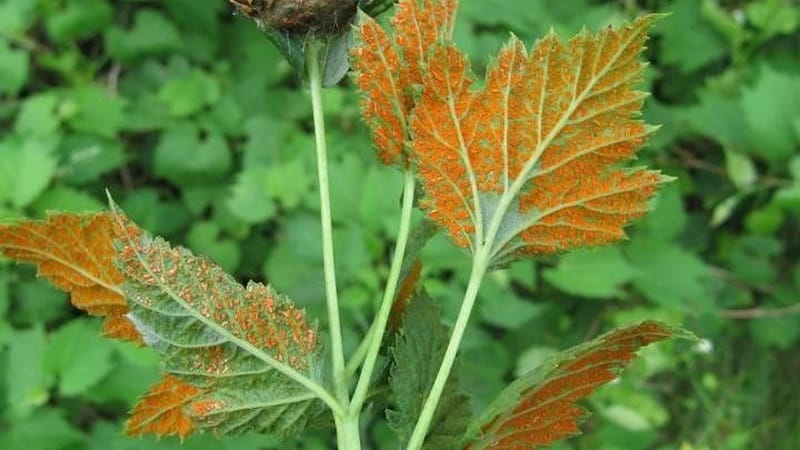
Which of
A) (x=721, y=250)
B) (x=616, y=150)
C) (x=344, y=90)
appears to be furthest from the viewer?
(x=721, y=250)

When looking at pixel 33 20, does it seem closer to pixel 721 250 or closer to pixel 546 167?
pixel 721 250

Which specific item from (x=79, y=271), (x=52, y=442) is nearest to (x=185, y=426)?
(x=79, y=271)

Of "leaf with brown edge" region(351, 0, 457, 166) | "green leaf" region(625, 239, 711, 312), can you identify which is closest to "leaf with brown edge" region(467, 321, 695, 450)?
"leaf with brown edge" region(351, 0, 457, 166)

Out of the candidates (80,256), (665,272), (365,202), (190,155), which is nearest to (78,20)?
(190,155)

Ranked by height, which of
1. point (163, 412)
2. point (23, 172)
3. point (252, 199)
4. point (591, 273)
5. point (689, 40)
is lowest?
point (163, 412)

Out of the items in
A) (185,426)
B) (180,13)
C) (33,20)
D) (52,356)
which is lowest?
(185,426)

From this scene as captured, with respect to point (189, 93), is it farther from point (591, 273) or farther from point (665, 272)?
point (665, 272)

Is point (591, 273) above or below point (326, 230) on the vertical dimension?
above

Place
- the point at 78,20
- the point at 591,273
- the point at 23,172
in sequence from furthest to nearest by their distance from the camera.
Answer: the point at 78,20
the point at 591,273
the point at 23,172
